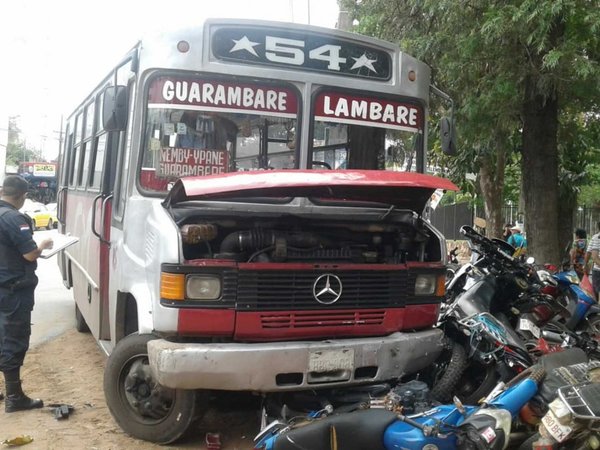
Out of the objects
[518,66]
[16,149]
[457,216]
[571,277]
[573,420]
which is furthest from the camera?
[16,149]

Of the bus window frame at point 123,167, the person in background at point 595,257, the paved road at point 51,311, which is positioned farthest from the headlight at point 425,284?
the person in background at point 595,257

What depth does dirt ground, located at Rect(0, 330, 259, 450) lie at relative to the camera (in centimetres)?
450

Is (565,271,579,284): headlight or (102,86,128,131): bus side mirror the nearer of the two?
(102,86,128,131): bus side mirror

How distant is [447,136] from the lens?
5.54 m

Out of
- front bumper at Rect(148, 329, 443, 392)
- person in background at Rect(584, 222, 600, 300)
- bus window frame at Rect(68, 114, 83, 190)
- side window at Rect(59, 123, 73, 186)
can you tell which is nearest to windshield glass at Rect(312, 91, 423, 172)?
front bumper at Rect(148, 329, 443, 392)

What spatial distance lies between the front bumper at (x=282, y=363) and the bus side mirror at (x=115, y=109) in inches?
63.7

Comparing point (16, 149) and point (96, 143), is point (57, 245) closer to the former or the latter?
point (96, 143)

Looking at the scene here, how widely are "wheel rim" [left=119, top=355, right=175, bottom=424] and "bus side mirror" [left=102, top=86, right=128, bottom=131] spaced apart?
168 cm

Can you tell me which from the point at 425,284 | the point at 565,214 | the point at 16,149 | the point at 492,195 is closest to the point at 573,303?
the point at 425,284

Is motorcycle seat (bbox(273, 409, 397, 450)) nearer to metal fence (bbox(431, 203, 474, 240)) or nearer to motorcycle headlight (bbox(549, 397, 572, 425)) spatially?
motorcycle headlight (bbox(549, 397, 572, 425))

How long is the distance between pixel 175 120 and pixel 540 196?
6167 mm

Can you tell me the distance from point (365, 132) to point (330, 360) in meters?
1.93

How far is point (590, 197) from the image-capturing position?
1814cm

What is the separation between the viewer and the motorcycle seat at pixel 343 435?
143 inches
